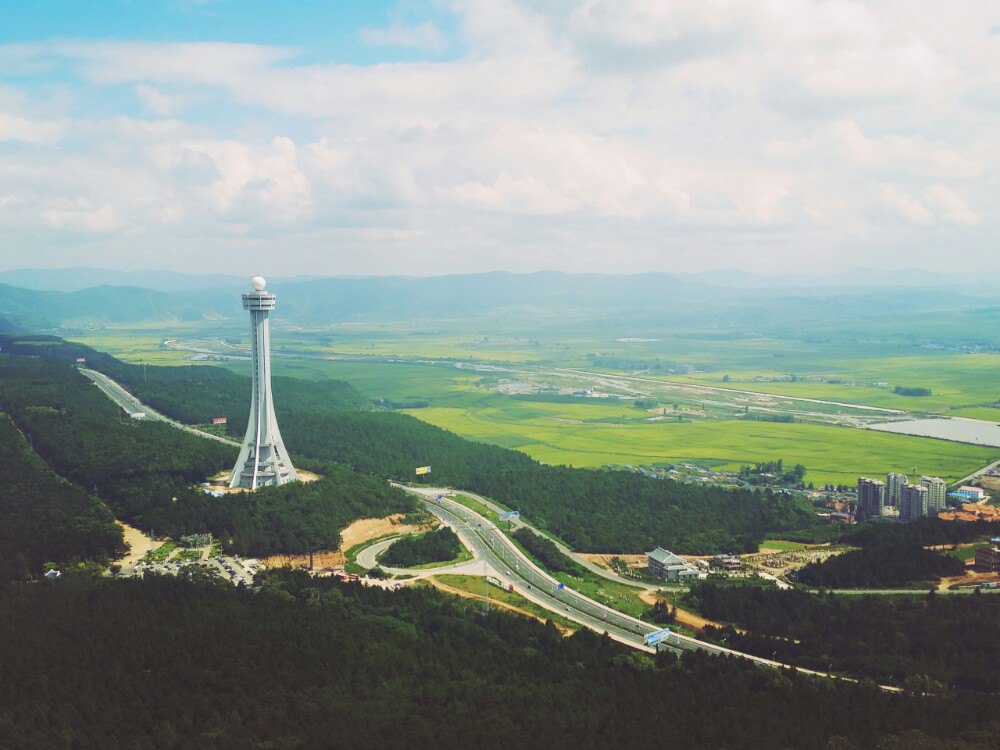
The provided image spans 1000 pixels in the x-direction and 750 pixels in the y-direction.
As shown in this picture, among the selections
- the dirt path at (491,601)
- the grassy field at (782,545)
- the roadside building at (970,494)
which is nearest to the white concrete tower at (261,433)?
the dirt path at (491,601)

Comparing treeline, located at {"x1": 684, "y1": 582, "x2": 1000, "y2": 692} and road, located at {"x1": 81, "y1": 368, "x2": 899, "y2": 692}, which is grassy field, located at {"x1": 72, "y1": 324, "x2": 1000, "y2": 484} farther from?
treeline, located at {"x1": 684, "y1": 582, "x2": 1000, "y2": 692}

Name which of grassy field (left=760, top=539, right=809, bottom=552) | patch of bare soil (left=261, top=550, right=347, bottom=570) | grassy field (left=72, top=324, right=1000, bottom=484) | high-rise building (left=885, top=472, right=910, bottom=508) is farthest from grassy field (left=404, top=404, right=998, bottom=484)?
patch of bare soil (left=261, top=550, right=347, bottom=570)

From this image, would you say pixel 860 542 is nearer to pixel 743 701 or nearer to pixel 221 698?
pixel 743 701

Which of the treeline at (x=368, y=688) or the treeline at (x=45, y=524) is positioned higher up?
the treeline at (x=45, y=524)

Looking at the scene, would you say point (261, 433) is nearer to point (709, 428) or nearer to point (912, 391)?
point (709, 428)

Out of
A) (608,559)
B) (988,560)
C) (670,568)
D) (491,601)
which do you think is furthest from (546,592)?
(988,560)

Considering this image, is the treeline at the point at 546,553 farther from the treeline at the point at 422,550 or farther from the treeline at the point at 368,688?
the treeline at the point at 368,688

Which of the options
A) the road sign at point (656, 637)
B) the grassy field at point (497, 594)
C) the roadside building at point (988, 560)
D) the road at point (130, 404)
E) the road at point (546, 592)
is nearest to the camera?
the road sign at point (656, 637)
